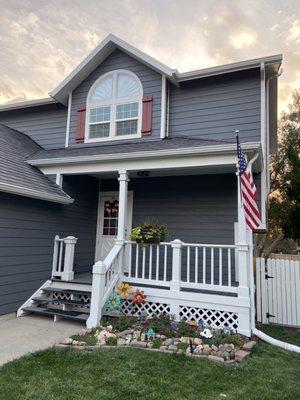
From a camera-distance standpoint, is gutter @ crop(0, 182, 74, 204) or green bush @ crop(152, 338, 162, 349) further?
gutter @ crop(0, 182, 74, 204)

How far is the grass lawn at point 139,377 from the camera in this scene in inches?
126

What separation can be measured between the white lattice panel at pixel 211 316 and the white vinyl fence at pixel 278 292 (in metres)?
1.78

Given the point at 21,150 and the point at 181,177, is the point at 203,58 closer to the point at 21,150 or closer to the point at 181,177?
the point at 181,177

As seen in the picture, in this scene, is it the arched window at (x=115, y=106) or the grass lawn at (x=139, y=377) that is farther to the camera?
the arched window at (x=115, y=106)

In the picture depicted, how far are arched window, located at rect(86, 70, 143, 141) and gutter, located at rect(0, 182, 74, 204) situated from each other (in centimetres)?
219

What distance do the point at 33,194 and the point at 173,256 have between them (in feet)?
10.3

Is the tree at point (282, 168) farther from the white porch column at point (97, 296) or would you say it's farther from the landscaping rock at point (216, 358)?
the landscaping rock at point (216, 358)

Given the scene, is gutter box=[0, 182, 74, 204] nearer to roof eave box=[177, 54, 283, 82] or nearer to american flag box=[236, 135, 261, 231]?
american flag box=[236, 135, 261, 231]

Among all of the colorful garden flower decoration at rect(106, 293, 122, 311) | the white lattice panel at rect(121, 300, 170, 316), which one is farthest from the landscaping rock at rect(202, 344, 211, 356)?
the colorful garden flower decoration at rect(106, 293, 122, 311)

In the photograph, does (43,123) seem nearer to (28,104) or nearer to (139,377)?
(28,104)

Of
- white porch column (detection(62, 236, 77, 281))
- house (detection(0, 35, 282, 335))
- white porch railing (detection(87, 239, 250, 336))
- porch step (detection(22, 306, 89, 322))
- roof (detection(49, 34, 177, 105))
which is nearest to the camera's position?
Answer: white porch railing (detection(87, 239, 250, 336))

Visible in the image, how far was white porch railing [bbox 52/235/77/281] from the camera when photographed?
22.6 ft

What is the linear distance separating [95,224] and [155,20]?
22.1 feet

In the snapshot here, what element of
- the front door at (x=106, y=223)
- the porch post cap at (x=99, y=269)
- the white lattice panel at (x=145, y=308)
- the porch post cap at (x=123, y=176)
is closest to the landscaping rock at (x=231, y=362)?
the white lattice panel at (x=145, y=308)
